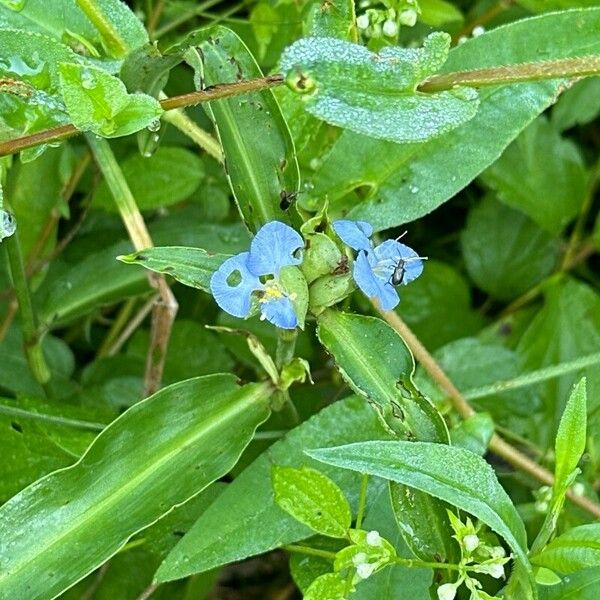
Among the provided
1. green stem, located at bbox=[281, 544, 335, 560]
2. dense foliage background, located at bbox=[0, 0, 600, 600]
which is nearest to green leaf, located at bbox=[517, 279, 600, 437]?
dense foliage background, located at bbox=[0, 0, 600, 600]

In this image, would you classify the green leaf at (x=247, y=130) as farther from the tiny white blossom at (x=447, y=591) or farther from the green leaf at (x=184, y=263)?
the tiny white blossom at (x=447, y=591)

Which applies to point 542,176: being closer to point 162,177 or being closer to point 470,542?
point 162,177

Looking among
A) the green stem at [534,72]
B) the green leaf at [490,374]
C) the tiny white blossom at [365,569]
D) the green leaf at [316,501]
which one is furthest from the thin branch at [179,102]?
the green leaf at [490,374]

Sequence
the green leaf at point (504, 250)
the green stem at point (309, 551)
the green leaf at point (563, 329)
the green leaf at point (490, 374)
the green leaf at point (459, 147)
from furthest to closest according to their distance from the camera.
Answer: the green leaf at point (504, 250), the green leaf at point (563, 329), the green leaf at point (490, 374), the green leaf at point (459, 147), the green stem at point (309, 551)

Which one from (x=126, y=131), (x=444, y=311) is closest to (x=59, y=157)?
(x=126, y=131)

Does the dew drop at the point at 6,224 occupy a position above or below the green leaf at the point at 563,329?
above

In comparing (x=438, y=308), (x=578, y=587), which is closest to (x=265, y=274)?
(x=578, y=587)

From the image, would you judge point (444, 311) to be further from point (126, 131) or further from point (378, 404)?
point (126, 131)
